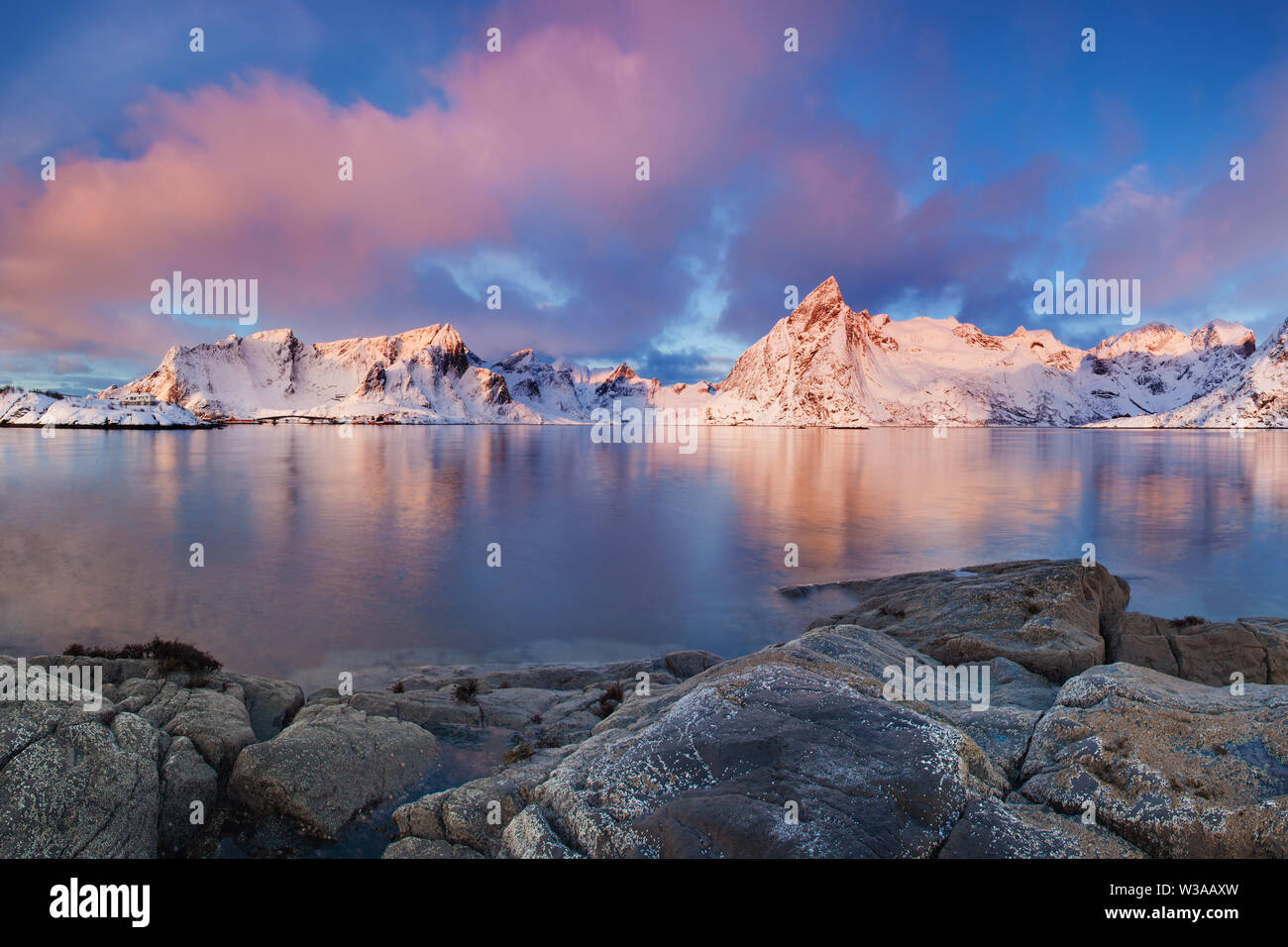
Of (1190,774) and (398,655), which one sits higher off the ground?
(1190,774)

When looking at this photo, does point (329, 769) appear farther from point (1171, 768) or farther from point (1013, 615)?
point (1013, 615)

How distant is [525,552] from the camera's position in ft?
77.0

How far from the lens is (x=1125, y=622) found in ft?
42.2

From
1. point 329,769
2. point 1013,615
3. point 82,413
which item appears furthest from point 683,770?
point 82,413

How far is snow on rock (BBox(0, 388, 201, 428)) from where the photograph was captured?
12638 cm

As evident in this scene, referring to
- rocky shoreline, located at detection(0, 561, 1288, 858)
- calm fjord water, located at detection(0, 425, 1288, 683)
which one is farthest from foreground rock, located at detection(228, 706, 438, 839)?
calm fjord water, located at detection(0, 425, 1288, 683)

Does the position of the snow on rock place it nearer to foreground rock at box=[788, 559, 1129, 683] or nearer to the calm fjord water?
the calm fjord water

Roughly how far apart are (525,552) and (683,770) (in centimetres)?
1883
